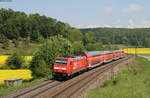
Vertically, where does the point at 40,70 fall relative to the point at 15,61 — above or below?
above

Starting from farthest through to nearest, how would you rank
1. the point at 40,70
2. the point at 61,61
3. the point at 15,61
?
the point at 15,61, the point at 40,70, the point at 61,61

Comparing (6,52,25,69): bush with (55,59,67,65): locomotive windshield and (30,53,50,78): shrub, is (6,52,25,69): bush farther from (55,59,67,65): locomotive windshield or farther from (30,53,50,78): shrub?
(55,59,67,65): locomotive windshield

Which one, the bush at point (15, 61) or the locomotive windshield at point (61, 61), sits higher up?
the locomotive windshield at point (61, 61)

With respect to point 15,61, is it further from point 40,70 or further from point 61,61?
point 61,61

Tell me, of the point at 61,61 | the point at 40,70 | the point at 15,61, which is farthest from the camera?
the point at 15,61

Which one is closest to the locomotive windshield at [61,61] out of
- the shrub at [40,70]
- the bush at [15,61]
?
the shrub at [40,70]

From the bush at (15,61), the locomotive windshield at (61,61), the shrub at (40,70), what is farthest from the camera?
the bush at (15,61)

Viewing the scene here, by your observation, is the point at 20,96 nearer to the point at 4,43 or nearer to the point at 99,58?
the point at 99,58

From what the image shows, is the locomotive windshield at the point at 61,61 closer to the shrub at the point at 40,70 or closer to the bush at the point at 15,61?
the shrub at the point at 40,70

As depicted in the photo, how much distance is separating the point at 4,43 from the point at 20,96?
104119 millimetres

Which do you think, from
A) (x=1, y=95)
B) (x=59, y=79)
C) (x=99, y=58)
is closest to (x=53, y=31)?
(x=99, y=58)

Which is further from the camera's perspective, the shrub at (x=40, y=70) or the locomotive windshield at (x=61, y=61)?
the shrub at (x=40, y=70)

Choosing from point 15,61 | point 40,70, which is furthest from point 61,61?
point 15,61

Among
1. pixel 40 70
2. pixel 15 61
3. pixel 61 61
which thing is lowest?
pixel 15 61
